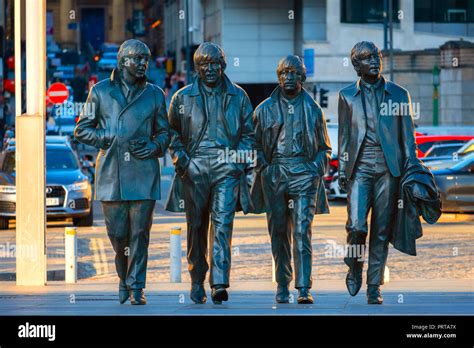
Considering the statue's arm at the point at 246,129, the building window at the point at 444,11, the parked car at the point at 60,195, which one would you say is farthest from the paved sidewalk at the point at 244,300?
the building window at the point at 444,11

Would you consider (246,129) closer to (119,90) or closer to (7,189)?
(119,90)

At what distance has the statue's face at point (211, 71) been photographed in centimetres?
1291

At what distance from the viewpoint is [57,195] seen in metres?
27.1

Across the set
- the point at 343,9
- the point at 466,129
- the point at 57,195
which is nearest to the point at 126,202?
the point at 57,195

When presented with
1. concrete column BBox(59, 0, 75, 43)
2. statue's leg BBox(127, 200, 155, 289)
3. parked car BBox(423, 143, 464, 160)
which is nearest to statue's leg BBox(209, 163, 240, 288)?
statue's leg BBox(127, 200, 155, 289)

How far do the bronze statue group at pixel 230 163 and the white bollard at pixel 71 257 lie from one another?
4230 mm

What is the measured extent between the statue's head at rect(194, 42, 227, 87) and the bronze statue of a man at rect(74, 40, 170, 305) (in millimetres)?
428

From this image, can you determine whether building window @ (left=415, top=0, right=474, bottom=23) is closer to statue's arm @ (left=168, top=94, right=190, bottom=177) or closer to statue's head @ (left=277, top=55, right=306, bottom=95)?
statue's head @ (left=277, top=55, right=306, bottom=95)

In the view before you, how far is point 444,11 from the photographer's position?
69688mm

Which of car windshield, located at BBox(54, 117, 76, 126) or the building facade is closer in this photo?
car windshield, located at BBox(54, 117, 76, 126)

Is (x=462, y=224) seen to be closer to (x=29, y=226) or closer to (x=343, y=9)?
(x=29, y=226)

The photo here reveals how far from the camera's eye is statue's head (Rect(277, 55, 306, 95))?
43.1ft

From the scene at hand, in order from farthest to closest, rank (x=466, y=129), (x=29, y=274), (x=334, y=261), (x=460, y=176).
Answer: (x=466, y=129), (x=460, y=176), (x=334, y=261), (x=29, y=274)
